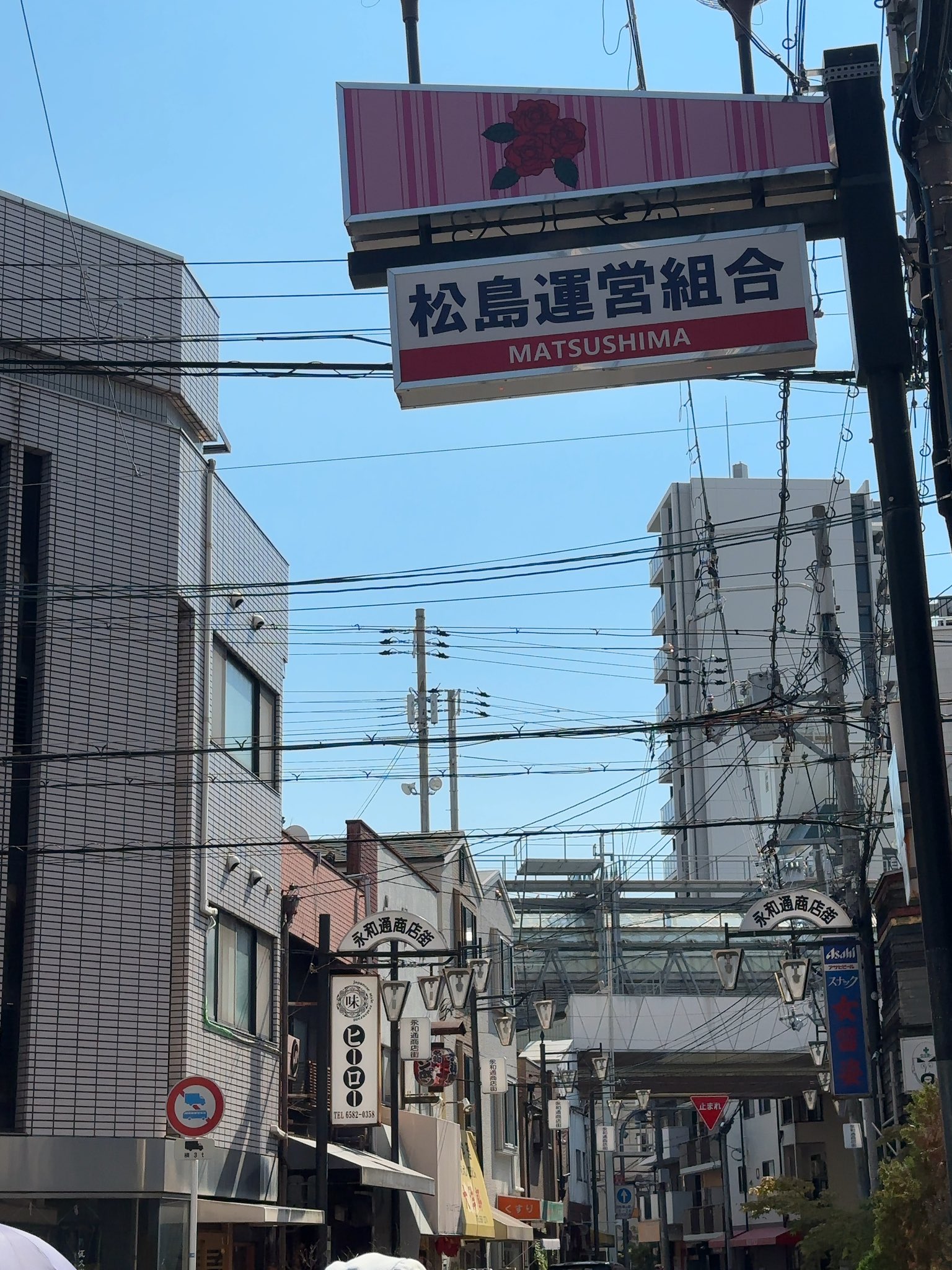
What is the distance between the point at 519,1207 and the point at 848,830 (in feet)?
84.0

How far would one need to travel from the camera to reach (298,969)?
29.8 metres

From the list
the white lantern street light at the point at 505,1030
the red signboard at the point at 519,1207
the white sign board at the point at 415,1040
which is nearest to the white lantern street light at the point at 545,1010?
the white sign board at the point at 415,1040

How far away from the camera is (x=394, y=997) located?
26453 mm

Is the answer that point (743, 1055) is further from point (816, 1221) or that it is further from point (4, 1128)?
point (4, 1128)

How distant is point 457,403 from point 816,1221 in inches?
1004

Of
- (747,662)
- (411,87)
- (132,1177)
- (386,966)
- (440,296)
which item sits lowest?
(132,1177)

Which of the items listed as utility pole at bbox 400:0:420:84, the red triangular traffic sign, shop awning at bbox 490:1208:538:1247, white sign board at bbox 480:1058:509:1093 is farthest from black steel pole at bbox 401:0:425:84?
the red triangular traffic sign

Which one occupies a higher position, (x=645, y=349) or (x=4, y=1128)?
(x=645, y=349)

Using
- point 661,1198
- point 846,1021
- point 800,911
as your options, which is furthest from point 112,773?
point 661,1198

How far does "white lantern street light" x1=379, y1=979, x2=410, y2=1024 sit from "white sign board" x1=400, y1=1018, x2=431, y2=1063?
777 centimetres

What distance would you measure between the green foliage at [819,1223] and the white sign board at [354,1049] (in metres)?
7.89

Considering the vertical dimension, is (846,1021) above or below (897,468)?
below

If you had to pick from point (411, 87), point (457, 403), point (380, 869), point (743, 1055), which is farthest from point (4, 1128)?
point (743, 1055)

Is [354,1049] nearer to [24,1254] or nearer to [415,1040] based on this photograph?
[415,1040]
